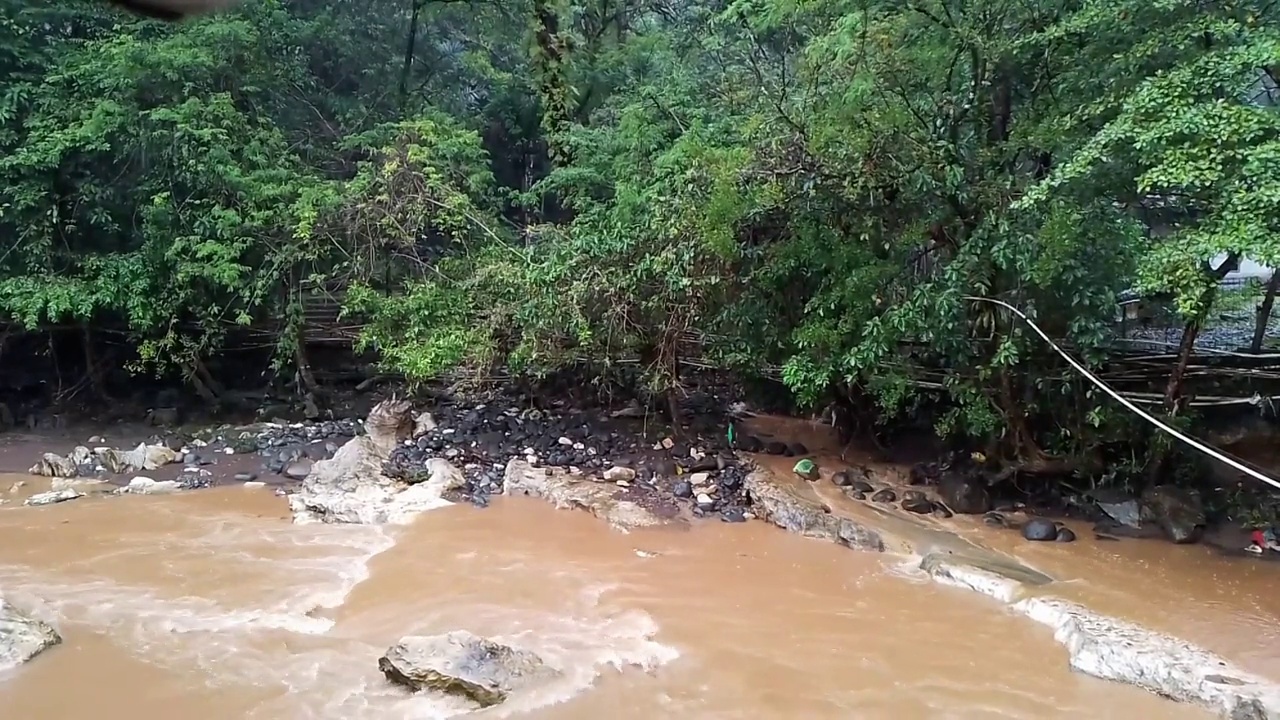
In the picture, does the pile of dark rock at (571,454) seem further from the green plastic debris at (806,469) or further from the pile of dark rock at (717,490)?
the green plastic debris at (806,469)

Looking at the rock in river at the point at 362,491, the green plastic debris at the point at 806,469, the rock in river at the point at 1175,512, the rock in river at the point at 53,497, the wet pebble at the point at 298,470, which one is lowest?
the rock in river at the point at 53,497

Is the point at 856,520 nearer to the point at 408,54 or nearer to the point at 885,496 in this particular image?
the point at 885,496

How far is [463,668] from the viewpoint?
4.34 metres

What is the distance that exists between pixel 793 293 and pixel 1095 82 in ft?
9.94

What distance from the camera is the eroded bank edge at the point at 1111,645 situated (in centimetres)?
431

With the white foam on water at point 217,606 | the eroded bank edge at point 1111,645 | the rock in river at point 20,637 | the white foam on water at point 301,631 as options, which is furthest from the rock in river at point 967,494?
the rock in river at point 20,637

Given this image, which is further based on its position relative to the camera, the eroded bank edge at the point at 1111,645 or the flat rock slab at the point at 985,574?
the flat rock slab at the point at 985,574

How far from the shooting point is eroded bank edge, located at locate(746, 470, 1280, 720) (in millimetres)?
4312

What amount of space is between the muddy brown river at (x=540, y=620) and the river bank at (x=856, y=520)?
16 cm

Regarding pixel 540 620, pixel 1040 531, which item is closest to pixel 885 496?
pixel 1040 531

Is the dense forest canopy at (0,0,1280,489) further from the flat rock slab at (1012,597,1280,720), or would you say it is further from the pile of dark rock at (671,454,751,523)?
the flat rock slab at (1012,597,1280,720)

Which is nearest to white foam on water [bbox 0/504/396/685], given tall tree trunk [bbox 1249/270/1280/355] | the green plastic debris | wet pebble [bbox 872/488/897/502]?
the green plastic debris

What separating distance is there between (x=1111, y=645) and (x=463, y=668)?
3.50 meters

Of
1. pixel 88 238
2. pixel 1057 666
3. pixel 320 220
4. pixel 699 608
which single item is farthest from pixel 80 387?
pixel 1057 666
